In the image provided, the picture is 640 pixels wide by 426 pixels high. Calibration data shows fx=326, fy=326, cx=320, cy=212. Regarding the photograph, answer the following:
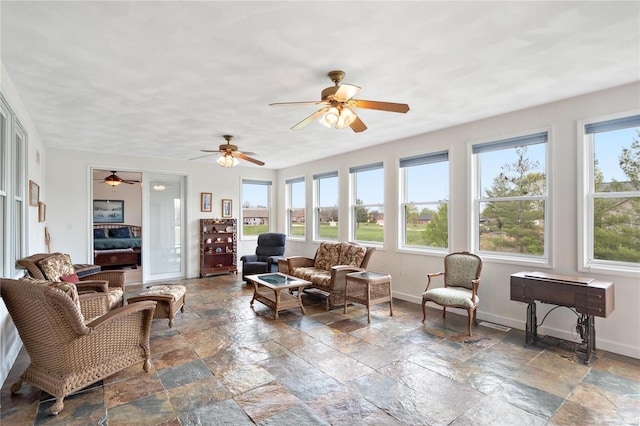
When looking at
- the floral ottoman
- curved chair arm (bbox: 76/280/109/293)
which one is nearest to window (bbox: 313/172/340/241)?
the floral ottoman

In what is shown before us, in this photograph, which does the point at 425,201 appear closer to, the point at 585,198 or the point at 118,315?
the point at 585,198

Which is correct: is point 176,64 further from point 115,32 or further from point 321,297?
point 321,297

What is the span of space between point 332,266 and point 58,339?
3596 mm

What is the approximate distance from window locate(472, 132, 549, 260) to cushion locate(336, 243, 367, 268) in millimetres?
1601

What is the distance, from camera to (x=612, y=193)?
324 cm

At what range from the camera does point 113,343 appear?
100 inches

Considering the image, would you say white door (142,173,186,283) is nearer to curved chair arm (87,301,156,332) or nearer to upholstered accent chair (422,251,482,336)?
curved chair arm (87,301,156,332)

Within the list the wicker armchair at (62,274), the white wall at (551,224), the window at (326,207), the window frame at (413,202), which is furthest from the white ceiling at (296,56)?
the window at (326,207)

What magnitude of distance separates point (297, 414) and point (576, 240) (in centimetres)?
326

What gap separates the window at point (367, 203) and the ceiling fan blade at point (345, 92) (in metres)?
3.01

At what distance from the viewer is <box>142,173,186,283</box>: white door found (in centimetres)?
661

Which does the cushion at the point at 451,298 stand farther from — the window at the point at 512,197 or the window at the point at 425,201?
the window at the point at 425,201

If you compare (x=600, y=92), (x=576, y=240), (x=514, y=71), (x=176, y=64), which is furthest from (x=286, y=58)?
(x=576, y=240)

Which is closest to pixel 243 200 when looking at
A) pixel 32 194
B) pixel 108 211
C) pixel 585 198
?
pixel 32 194
